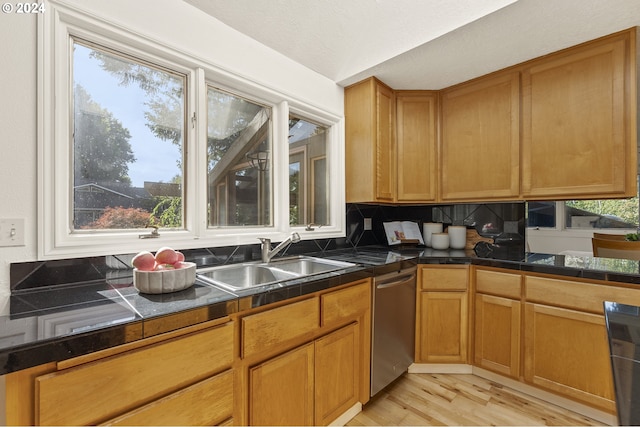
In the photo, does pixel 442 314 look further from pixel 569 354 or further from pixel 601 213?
pixel 601 213

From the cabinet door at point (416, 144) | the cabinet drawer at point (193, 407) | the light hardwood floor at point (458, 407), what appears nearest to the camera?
the cabinet drawer at point (193, 407)

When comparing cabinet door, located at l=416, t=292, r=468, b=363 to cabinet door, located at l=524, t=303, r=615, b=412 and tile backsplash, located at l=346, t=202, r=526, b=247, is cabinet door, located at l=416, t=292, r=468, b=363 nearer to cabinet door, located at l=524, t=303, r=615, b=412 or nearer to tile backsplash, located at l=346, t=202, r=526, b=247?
cabinet door, located at l=524, t=303, r=615, b=412

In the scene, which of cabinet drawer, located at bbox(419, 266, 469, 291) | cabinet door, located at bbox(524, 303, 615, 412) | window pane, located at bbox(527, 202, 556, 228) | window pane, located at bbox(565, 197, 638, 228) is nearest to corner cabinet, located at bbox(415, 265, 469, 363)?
cabinet drawer, located at bbox(419, 266, 469, 291)

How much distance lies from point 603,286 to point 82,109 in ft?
9.27

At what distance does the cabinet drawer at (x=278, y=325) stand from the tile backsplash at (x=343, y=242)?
2.11 ft

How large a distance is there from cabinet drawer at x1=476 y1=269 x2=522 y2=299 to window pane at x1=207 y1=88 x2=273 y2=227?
156cm

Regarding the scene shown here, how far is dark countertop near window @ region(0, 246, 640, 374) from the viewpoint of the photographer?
726 millimetres

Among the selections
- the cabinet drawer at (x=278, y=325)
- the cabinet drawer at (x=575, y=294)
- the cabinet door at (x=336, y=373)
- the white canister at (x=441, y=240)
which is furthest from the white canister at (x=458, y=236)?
the cabinet drawer at (x=278, y=325)

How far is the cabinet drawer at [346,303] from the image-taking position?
1.45 m

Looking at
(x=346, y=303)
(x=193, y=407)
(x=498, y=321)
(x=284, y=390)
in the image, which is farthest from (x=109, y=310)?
(x=498, y=321)

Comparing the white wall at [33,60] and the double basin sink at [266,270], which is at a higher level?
the white wall at [33,60]

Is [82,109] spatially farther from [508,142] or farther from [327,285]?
[508,142]

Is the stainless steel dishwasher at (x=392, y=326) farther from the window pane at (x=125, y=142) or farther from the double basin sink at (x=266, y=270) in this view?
the window pane at (x=125, y=142)

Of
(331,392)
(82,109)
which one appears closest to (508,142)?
(331,392)
